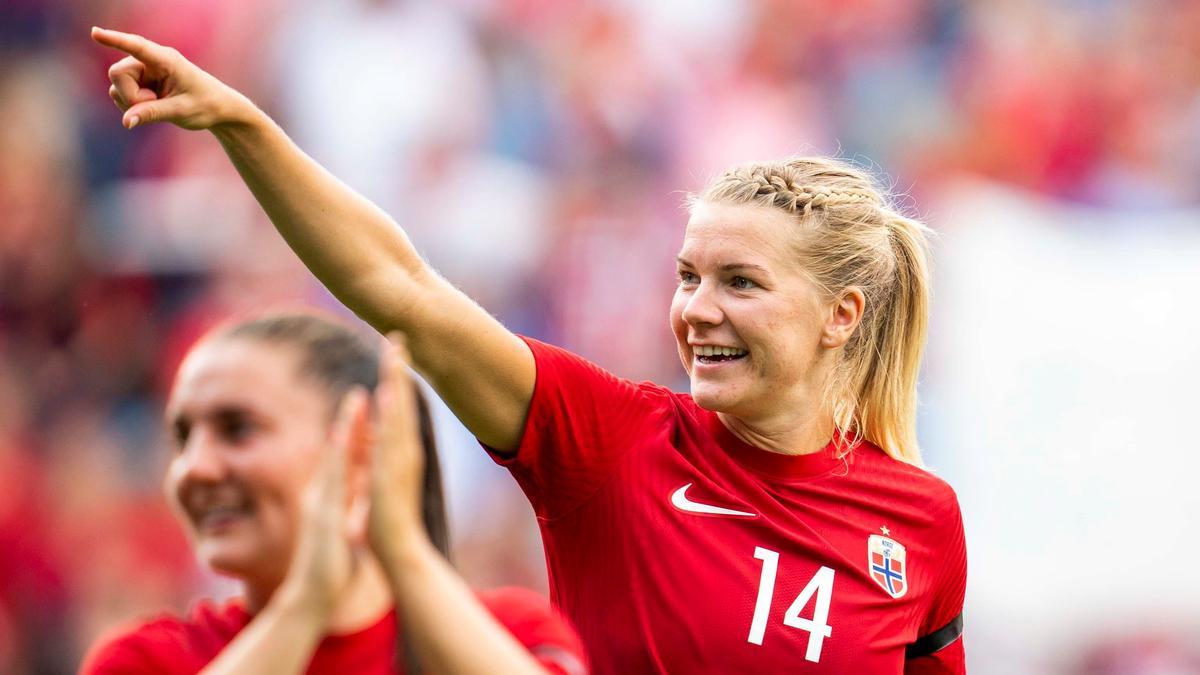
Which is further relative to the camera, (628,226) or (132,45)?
(628,226)

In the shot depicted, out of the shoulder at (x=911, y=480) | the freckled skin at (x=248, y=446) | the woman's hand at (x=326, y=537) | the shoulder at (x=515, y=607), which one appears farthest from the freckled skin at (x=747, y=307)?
the woman's hand at (x=326, y=537)

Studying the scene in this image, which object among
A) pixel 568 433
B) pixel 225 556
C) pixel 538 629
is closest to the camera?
pixel 225 556

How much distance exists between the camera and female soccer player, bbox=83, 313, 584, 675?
1.97m

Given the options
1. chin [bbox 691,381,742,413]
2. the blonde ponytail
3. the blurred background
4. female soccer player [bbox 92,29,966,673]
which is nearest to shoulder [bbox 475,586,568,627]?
female soccer player [bbox 92,29,966,673]

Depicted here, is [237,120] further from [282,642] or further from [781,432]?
[781,432]

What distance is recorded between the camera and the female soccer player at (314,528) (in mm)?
1967

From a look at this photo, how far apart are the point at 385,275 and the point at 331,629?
2.56 feet

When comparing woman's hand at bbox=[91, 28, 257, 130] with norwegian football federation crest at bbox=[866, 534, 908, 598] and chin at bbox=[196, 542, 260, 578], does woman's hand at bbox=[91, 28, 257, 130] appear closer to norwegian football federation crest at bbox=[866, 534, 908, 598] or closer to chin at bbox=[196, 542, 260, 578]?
chin at bbox=[196, 542, 260, 578]

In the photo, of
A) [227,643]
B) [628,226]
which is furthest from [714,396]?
[628,226]

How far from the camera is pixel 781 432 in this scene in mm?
3357

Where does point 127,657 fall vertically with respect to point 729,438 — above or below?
below

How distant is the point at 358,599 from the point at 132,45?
91 centimetres

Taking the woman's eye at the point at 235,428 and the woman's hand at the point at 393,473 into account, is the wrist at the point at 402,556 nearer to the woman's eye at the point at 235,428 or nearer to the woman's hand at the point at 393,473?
the woman's hand at the point at 393,473

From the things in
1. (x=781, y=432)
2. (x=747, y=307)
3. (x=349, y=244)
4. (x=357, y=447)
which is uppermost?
(x=747, y=307)
